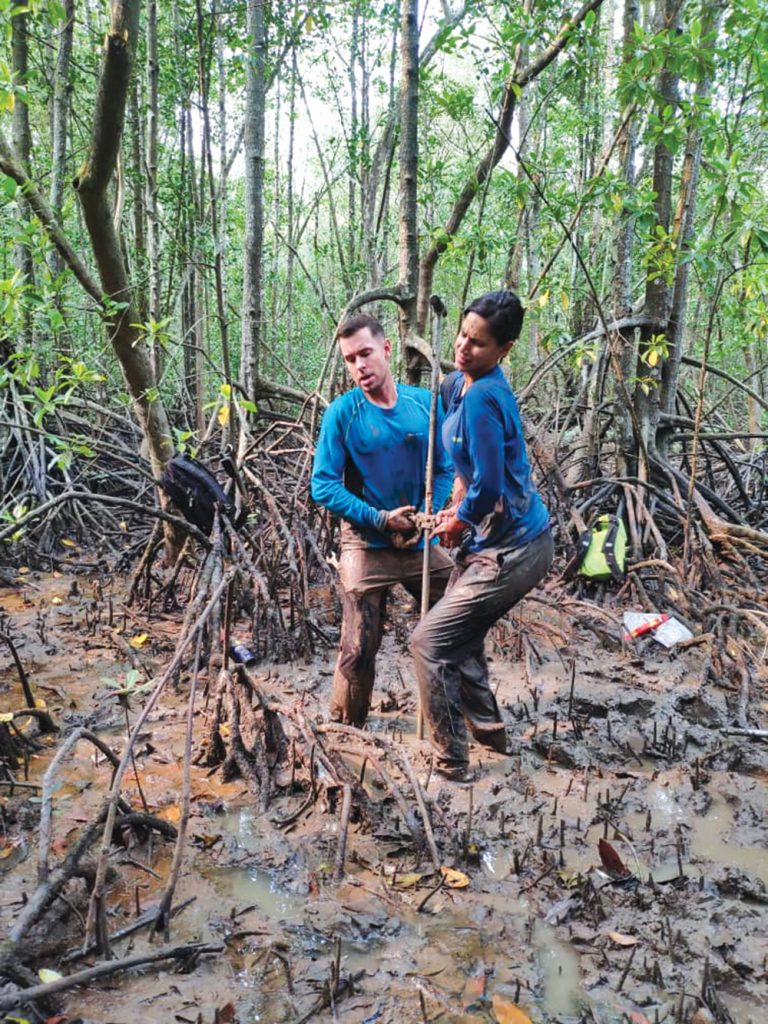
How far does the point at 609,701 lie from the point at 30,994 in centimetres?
266

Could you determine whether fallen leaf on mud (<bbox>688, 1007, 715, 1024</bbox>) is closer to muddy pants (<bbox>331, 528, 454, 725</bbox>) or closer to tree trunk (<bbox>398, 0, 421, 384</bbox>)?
muddy pants (<bbox>331, 528, 454, 725</bbox>)

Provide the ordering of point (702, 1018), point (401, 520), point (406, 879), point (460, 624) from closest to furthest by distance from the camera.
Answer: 1. point (702, 1018)
2. point (406, 879)
3. point (460, 624)
4. point (401, 520)

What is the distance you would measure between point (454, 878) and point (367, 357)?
1770mm

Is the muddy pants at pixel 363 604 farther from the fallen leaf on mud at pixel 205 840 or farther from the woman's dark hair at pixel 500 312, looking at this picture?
the woman's dark hair at pixel 500 312

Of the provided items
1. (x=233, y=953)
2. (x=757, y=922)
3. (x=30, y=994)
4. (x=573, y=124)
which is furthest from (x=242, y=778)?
(x=573, y=124)

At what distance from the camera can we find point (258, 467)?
480 centimetres

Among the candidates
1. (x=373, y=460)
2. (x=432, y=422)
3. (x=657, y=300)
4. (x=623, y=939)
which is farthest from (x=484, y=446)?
(x=657, y=300)

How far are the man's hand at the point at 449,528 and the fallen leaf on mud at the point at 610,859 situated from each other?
3.59ft

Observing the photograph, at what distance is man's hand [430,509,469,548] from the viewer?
8.58 ft

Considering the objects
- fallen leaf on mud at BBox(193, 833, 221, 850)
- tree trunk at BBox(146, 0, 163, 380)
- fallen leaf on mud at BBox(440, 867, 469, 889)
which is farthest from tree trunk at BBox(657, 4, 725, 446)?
fallen leaf on mud at BBox(193, 833, 221, 850)

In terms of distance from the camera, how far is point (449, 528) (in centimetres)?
263

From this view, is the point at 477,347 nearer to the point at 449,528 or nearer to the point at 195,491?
the point at 449,528

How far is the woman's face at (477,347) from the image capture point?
2.39 meters

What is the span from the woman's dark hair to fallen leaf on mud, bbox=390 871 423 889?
170 centimetres
